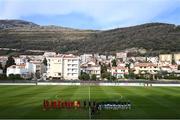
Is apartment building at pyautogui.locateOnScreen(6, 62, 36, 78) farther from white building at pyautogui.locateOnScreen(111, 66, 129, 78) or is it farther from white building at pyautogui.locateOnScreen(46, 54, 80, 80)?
white building at pyautogui.locateOnScreen(111, 66, 129, 78)

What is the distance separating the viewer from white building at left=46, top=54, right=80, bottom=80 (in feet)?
572

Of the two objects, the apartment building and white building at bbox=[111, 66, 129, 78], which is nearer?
the apartment building

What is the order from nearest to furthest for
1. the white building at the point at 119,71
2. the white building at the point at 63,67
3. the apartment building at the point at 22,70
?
the white building at the point at 63,67 → the apartment building at the point at 22,70 → the white building at the point at 119,71

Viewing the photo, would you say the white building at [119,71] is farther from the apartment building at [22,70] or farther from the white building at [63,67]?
the apartment building at [22,70]

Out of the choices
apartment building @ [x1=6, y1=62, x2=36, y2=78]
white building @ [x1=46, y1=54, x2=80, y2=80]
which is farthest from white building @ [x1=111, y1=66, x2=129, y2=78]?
apartment building @ [x1=6, y1=62, x2=36, y2=78]

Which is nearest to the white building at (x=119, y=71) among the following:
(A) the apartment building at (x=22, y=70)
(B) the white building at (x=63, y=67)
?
(B) the white building at (x=63, y=67)

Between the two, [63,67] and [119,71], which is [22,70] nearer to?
[63,67]

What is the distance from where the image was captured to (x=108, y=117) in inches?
1319

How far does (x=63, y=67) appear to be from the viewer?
175875 millimetres

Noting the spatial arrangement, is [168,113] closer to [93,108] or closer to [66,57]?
[93,108]

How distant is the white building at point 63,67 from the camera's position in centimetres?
17430

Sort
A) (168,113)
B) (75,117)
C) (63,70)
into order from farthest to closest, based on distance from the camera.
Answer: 1. (63,70)
2. (168,113)
3. (75,117)

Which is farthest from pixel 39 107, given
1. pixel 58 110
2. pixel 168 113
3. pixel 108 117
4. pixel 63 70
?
pixel 63 70

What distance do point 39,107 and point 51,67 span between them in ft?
448
